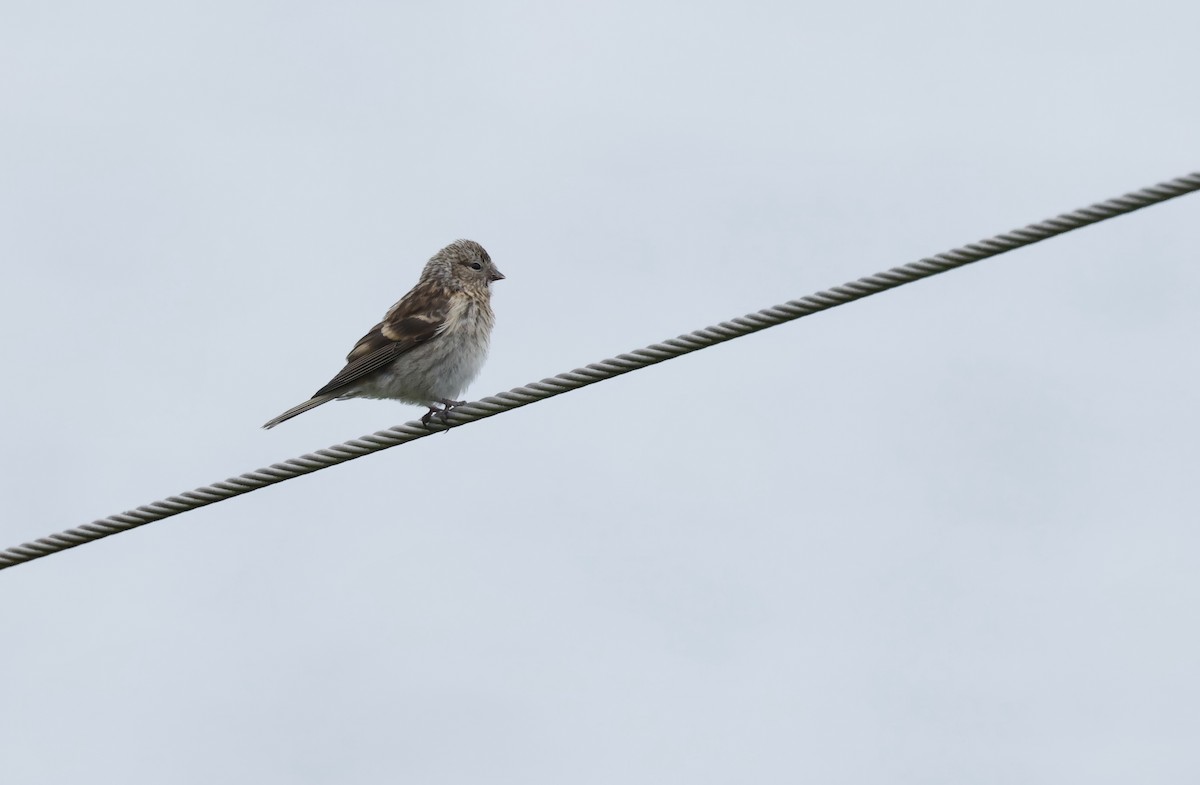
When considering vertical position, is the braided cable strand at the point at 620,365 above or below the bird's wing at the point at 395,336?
below

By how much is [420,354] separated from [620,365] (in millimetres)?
4615

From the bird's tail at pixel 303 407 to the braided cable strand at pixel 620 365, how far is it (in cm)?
282

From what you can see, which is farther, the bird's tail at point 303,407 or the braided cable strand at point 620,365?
the bird's tail at point 303,407

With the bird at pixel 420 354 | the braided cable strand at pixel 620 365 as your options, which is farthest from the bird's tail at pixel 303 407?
the braided cable strand at pixel 620 365

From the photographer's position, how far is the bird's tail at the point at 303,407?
11539mm

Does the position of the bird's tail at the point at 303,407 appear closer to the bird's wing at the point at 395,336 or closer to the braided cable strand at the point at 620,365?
the bird's wing at the point at 395,336

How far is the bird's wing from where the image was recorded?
12273mm

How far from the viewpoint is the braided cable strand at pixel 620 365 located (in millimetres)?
6918

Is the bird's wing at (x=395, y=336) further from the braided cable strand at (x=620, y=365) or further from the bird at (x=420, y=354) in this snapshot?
the braided cable strand at (x=620, y=365)

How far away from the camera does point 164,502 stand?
26.3ft

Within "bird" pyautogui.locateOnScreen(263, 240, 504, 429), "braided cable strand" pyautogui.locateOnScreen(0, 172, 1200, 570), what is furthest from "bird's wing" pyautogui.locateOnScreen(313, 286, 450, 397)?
"braided cable strand" pyautogui.locateOnScreen(0, 172, 1200, 570)

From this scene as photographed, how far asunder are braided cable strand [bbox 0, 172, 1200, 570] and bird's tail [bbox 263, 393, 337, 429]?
282 cm

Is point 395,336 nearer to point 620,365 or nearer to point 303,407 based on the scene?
point 303,407

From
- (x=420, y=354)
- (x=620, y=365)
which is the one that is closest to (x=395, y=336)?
(x=420, y=354)
